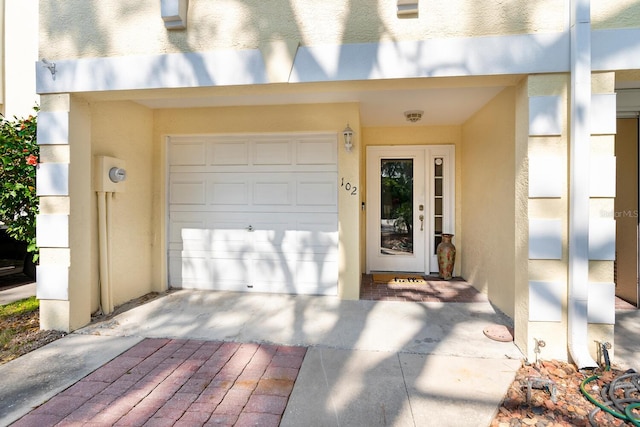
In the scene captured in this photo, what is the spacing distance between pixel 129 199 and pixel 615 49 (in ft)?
19.6

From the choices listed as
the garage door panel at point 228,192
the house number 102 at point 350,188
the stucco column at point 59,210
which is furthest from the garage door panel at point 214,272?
the house number 102 at point 350,188

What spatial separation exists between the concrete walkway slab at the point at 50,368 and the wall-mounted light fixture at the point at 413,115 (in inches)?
191

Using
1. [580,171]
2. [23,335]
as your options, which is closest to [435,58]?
[580,171]

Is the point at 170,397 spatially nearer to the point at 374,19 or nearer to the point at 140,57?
the point at 140,57

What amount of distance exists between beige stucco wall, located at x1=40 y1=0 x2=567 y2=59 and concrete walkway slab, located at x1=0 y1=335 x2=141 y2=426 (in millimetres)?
3196

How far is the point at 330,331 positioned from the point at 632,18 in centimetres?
426

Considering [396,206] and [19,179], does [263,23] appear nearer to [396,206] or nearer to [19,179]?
[19,179]

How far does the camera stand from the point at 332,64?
11.2ft

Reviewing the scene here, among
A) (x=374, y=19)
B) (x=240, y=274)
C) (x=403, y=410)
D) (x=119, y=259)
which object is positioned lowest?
(x=403, y=410)

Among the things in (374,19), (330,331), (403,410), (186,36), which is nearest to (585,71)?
(374,19)

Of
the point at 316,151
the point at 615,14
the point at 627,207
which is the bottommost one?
the point at 627,207

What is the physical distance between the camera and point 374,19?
3.37 meters

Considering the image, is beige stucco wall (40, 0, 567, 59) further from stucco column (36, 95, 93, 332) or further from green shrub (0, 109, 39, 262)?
green shrub (0, 109, 39, 262)

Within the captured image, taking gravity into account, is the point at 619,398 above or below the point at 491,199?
below
